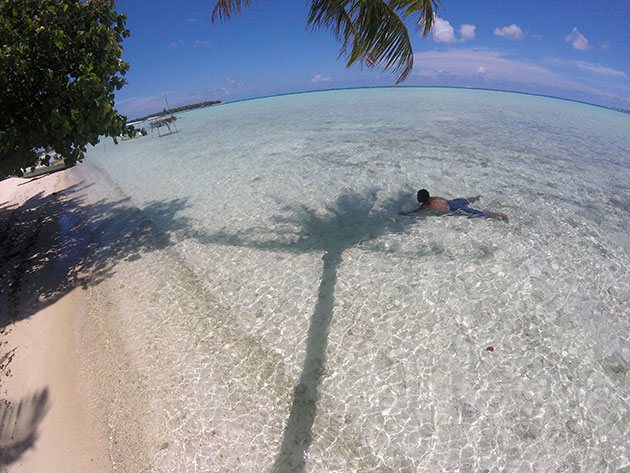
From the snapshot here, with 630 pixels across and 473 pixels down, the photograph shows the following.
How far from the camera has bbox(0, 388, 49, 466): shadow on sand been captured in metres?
3.80

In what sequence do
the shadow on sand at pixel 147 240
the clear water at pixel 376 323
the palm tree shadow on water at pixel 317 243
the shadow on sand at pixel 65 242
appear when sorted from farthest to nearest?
the shadow on sand at pixel 65 242 < the shadow on sand at pixel 147 240 < the palm tree shadow on water at pixel 317 243 < the clear water at pixel 376 323

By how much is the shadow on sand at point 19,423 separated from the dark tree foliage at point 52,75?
412 centimetres

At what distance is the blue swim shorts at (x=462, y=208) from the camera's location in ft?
27.8

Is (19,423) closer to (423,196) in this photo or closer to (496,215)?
(423,196)

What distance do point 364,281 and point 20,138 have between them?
6902 millimetres

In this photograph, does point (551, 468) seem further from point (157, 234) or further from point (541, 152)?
point (541, 152)

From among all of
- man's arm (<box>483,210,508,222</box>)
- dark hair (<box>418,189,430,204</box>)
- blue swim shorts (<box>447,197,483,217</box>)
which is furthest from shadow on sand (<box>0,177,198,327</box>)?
man's arm (<box>483,210,508,222</box>)

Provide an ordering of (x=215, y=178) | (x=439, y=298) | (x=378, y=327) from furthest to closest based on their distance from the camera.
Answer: (x=215, y=178), (x=439, y=298), (x=378, y=327)

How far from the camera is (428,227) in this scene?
25.9ft

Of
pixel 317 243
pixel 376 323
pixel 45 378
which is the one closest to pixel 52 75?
pixel 45 378

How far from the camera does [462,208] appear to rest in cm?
865

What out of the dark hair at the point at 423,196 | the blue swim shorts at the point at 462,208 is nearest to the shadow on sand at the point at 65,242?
the dark hair at the point at 423,196

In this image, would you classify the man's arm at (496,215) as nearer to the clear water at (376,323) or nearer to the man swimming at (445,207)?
the man swimming at (445,207)

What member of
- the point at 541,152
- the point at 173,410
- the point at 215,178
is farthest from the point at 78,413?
the point at 541,152
